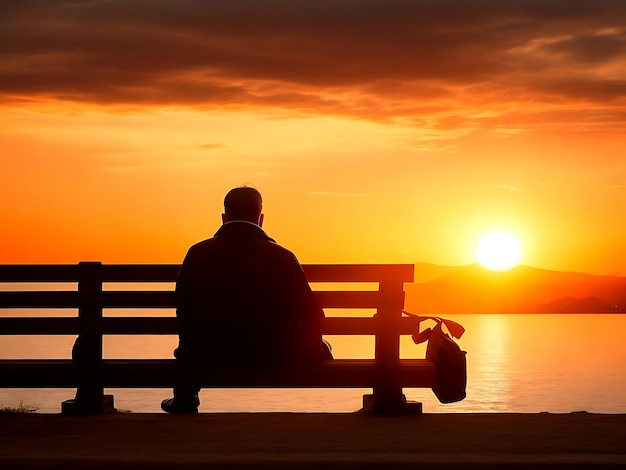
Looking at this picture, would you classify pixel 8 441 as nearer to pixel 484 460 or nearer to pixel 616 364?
pixel 484 460

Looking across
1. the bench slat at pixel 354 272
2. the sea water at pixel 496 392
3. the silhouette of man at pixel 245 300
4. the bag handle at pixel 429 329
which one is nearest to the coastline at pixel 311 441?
the silhouette of man at pixel 245 300

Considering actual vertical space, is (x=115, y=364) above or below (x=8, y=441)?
above

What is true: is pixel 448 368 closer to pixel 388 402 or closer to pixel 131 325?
pixel 388 402

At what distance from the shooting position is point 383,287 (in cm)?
909

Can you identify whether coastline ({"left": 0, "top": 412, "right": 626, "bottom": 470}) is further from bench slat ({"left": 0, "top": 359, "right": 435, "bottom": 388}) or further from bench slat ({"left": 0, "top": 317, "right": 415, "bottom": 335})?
bench slat ({"left": 0, "top": 317, "right": 415, "bottom": 335})

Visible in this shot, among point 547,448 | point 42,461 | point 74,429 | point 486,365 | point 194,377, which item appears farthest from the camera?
point 486,365

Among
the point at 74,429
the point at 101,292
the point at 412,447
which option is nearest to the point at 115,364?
the point at 101,292

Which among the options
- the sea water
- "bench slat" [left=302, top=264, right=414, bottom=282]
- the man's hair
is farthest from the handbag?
the sea water

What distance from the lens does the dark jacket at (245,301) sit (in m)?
8.40

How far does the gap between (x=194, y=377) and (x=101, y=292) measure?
1118 mm

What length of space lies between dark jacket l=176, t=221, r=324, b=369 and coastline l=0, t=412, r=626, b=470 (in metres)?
0.54

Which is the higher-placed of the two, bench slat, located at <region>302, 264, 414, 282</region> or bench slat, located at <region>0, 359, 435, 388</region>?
bench slat, located at <region>302, 264, 414, 282</region>

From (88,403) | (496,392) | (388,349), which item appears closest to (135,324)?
(88,403)

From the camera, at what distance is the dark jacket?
840cm
